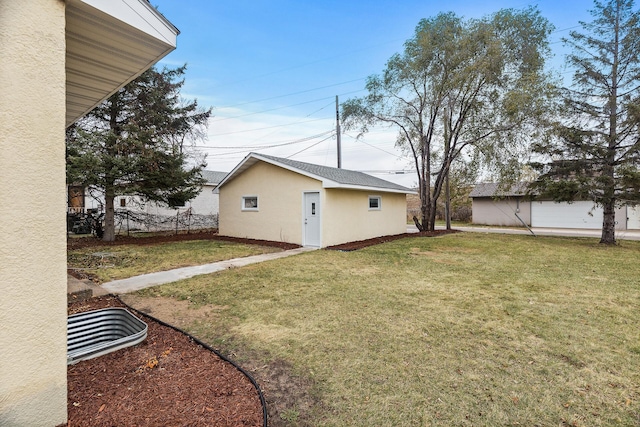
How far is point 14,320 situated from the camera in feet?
5.77

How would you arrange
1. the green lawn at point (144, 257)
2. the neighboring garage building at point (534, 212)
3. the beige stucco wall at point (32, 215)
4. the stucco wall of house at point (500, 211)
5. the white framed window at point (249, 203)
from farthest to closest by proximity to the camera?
the stucco wall of house at point (500, 211) < the neighboring garage building at point (534, 212) < the white framed window at point (249, 203) < the green lawn at point (144, 257) < the beige stucco wall at point (32, 215)

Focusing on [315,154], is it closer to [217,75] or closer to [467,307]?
[217,75]

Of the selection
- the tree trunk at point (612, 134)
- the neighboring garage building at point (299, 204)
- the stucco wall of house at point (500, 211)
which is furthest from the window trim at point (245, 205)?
the stucco wall of house at point (500, 211)

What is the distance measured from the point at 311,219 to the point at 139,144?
692 cm

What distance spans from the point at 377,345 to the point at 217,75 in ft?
57.7

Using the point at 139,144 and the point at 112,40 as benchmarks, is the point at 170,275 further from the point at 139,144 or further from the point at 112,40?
the point at 139,144

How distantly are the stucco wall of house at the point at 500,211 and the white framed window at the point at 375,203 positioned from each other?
41.4ft

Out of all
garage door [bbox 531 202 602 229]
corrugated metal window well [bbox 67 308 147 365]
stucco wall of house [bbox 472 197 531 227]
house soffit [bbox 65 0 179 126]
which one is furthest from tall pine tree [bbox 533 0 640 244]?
corrugated metal window well [bbox 67 308 147 365]

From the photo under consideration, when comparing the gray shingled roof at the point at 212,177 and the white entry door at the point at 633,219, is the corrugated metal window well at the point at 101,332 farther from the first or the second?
the white entry door at the point at 633,219

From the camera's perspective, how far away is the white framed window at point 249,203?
13195 millimetres

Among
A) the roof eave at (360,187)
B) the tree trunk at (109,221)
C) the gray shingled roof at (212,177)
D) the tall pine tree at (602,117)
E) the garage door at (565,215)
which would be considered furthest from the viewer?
the gray shingled roof at (212,177)

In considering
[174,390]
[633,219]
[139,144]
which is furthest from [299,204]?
[633,219]

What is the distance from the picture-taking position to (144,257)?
9.03 metres

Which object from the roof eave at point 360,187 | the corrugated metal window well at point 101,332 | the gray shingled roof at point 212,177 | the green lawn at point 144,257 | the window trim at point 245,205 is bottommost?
the green lawn at point 144,257
